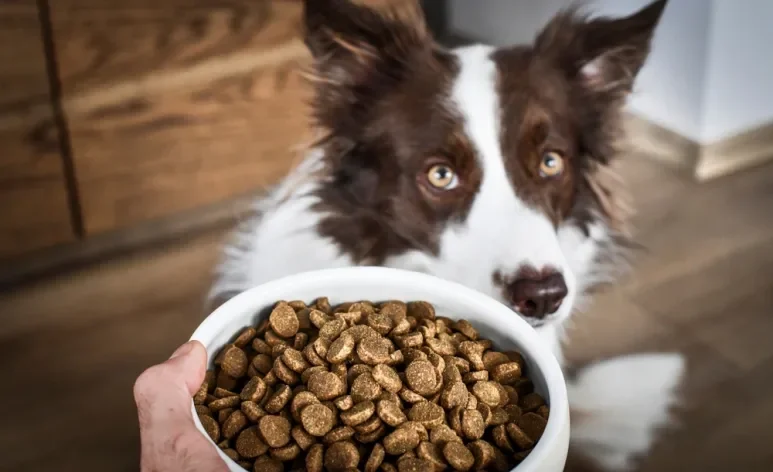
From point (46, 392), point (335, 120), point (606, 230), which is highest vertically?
point (335, 120)

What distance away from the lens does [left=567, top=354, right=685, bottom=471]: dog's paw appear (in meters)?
0.67

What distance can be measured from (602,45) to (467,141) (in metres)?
0.16

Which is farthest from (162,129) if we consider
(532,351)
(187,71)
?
(532,351)

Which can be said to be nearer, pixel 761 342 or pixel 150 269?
pixel 761 342

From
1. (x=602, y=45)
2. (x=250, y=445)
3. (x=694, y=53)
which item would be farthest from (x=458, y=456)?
(x=694, y=53)

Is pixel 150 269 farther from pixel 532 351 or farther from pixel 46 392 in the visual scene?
pixel 532 351

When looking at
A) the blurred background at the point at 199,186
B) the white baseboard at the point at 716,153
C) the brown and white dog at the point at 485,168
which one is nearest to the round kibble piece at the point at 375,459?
the brown and white dog at the point at 485,168

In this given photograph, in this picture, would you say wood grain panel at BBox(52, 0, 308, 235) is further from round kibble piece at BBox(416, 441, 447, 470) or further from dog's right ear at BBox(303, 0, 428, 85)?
round kibble piece at BBox(416, 441, 447, 470)

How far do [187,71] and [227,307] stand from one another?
0.45 m

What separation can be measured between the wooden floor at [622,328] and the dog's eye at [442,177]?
0.21 m

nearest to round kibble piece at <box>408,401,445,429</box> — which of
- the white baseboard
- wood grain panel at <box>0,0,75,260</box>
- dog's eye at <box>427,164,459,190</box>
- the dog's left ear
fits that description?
dog's eye at <box>427,164,459,190</box>

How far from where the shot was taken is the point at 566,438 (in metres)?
0.41

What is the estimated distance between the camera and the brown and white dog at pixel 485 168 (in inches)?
25.4

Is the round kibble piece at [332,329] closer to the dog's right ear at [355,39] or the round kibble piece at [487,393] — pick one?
the round kibble piece at [487,393]
